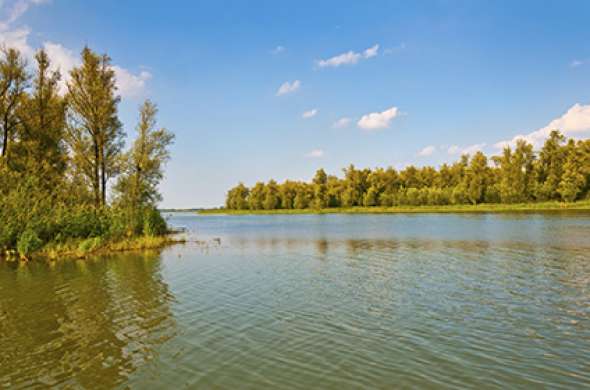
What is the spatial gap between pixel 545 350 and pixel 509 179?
99.6 metres

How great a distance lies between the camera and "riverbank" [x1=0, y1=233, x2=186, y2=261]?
1023 inches

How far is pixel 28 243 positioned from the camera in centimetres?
2475

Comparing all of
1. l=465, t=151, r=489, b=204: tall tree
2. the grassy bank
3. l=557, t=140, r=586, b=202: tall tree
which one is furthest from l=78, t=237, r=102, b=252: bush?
l=465, t=151, r=489, b=204: tall tree

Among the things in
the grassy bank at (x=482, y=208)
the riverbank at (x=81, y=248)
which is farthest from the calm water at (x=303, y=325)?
the grassy bank at (x=482, y=208)

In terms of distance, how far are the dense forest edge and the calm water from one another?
8.35 metres

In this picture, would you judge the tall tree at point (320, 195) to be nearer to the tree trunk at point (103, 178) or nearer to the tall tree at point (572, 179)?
the tall tree at point (572, 179)

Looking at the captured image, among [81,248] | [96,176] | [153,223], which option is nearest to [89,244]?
[81,248]

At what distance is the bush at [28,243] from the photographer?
24.7 meters

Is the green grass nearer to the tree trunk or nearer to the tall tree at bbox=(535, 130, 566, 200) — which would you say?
the tree trunk

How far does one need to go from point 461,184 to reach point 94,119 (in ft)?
310

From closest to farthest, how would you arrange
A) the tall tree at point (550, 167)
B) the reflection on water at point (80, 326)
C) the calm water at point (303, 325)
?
the calm water at point (303, 325)
the reflection on water at point (80, 326)
the tall tree at point (550, 167)

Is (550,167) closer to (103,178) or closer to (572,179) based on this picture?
(572,179)

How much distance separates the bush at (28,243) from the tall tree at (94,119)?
319 inches

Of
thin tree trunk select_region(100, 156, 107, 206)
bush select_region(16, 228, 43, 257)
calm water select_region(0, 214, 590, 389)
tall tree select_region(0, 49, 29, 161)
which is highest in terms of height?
tall tree select_region(0, 49, 29, 161)
